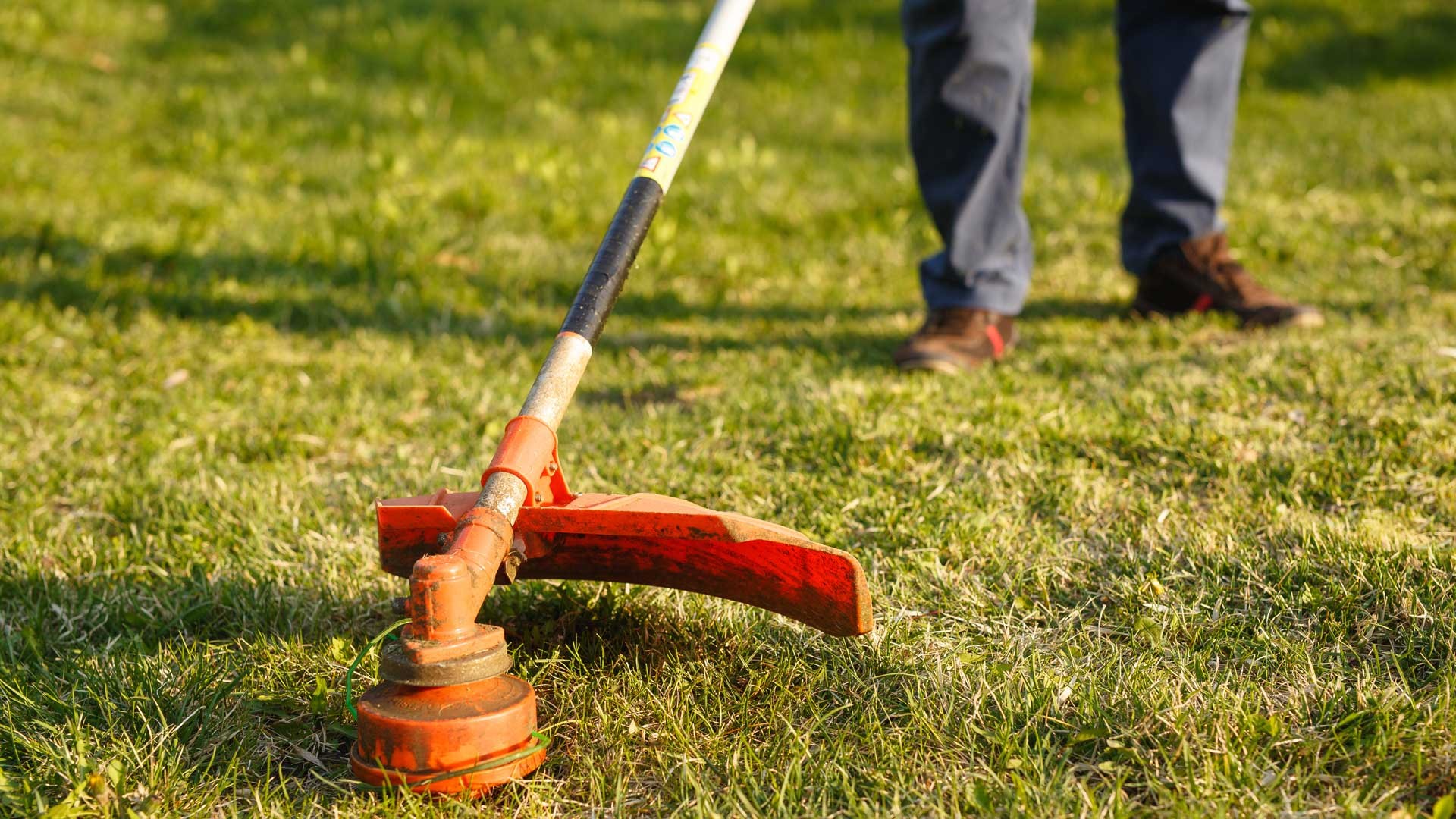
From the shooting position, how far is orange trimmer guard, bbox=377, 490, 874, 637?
1.66 meters

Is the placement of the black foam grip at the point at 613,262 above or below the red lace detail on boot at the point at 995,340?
above

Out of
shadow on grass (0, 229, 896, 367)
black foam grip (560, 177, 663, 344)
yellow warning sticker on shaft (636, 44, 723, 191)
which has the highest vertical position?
yellow warning sticker on shaft (636, 44, 723, 191)

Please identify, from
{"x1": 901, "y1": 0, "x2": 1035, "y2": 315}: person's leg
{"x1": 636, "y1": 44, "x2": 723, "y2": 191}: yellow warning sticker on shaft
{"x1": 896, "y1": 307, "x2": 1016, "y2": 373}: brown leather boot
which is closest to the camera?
{"x1": 636, "y1": 44, "x2": 723, "y2": 191}: yellow warning sticker on shaft

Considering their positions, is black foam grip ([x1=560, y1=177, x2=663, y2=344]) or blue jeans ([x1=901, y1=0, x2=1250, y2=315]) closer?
black foam grip ([x1=560, y1=177, x2=663, y2=344])

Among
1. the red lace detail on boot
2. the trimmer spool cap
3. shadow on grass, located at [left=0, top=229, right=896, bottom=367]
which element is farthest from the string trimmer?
shadow on grass, located at [left=0, top=229, right=896, bottom=367]

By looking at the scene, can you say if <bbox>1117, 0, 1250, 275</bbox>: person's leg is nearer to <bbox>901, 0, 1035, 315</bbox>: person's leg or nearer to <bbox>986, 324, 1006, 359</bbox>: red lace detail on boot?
<bbox>901, 0, 1035, 315</bbox>: person's leg

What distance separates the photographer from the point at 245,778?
167cm

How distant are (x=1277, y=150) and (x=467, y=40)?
550cm

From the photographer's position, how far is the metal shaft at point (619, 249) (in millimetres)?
1802

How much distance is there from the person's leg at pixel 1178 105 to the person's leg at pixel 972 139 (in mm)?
495

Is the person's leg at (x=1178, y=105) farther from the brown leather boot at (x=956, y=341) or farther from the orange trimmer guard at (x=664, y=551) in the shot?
the orange trimmer guard at (x=664, y=551)

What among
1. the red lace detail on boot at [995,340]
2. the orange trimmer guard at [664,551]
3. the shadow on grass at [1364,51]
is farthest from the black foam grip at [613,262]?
the shadow on grass at [1364,51]

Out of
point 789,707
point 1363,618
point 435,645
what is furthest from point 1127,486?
point 435,645

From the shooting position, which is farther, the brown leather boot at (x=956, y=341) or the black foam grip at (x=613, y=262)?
the brown leather boot at (x=956, y=341)
